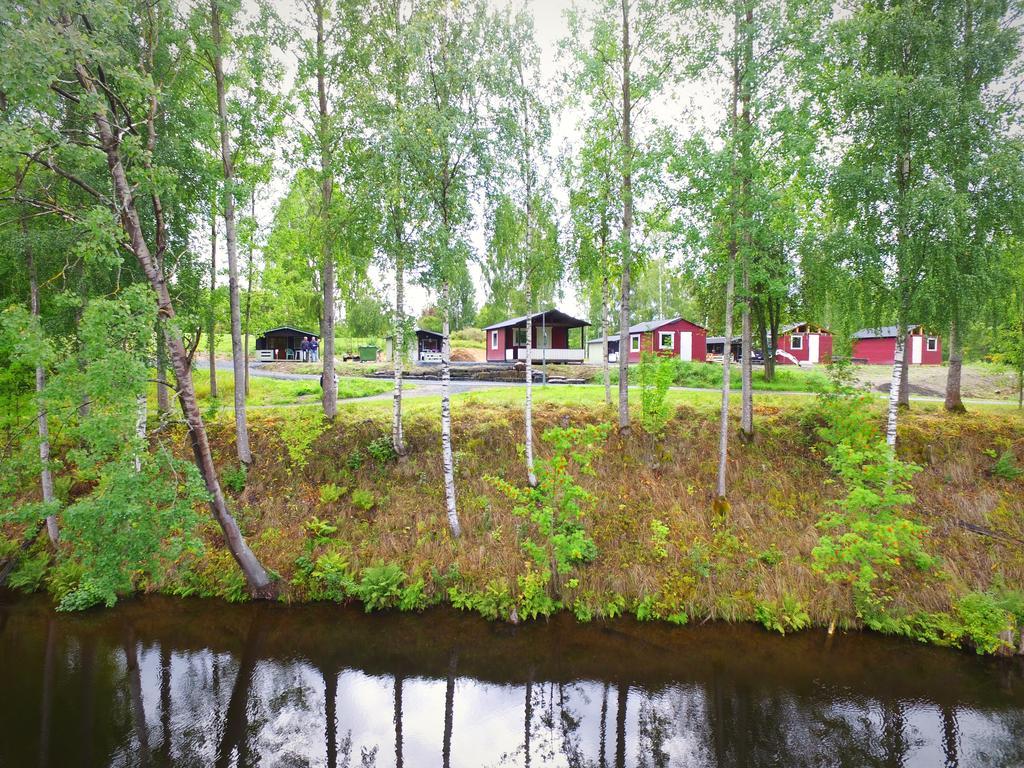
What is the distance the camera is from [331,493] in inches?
485

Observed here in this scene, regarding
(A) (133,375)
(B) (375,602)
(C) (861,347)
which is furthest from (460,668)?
(C) (861,347)

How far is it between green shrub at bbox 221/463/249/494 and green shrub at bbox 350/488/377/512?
3.13 meters

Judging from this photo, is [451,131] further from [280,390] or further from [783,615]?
[280,390]

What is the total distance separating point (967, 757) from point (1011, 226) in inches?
407

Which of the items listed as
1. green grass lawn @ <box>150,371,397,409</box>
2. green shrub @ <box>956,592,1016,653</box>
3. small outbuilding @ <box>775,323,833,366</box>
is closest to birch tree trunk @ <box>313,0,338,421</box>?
green grass lawn @ <box>150,371,397,409</box>

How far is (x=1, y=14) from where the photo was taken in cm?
666

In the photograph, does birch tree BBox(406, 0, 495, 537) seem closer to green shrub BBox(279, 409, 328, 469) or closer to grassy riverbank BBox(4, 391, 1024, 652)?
grassy riverbank BBox(4, 391, 1024, 652)

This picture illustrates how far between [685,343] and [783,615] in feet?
79.7

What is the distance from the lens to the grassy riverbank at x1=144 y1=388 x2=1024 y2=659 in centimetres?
955

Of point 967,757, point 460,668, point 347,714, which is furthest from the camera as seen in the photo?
point 460,668

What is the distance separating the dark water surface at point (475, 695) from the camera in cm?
689

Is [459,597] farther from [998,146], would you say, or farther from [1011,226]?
[998,146]

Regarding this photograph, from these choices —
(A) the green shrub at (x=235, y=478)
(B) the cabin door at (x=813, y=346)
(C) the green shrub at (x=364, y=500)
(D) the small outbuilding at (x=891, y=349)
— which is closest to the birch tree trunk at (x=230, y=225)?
(A) the green shrub at (x=235, y=478)

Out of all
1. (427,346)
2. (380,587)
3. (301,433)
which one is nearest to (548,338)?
(427,346)
